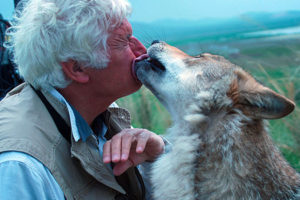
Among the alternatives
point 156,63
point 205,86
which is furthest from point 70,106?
point 205,86

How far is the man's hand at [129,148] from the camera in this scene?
190 centimetres

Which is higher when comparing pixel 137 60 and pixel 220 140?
pixel 137 60

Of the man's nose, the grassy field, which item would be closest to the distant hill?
the grassy field

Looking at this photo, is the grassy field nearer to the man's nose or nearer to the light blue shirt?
the man's nose

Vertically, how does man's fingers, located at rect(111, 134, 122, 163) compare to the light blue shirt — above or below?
below

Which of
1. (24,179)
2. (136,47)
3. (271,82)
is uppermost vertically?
(136,47)

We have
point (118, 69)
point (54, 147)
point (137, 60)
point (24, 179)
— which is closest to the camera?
point (24, 179)

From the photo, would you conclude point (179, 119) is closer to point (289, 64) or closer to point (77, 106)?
point (77, 106)

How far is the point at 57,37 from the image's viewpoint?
79.4 inches

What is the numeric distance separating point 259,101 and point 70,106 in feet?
4.08

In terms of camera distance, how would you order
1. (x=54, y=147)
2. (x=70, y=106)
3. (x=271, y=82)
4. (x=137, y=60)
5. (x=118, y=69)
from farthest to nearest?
(x=271, y=82)
(x=137, y=60)
(x=118, y=69)
(x=70, y=106)
(x=54, y=147)

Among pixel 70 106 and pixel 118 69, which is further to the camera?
pixel 118 69

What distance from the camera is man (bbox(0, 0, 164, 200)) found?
1613 mm

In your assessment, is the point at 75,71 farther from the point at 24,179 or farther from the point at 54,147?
the point at 24,179
